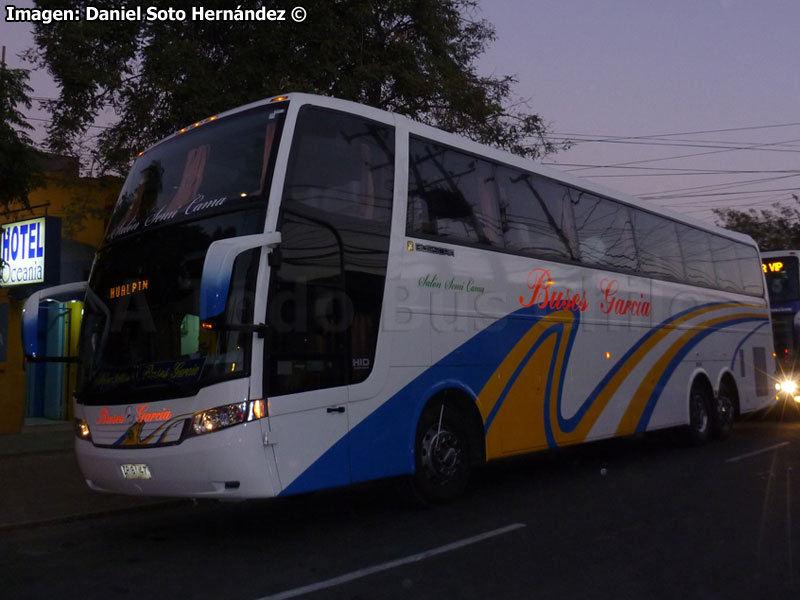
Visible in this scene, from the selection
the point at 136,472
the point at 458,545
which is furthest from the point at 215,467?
the point at 458,545

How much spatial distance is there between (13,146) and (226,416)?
16.9 feet

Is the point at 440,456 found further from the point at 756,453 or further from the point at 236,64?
the point at 236,64

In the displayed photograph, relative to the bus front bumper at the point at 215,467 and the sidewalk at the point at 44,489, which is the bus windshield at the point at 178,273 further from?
the sidewalk at the point at 44,489

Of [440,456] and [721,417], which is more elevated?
[440,456]

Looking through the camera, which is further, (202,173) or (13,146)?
(13,146)

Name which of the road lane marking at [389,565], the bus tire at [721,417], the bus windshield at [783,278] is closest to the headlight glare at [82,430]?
the road lane marking at [389,565]

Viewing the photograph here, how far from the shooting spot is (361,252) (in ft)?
25.6

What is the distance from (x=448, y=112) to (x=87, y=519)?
10.8m

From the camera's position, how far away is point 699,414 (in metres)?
14.1

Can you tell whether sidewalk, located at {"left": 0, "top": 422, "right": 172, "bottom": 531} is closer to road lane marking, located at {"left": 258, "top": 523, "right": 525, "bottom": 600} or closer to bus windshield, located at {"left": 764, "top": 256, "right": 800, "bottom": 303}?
road lane marking, located at {"left": 258, "top": 523, "right": 525, "bottom": 600}

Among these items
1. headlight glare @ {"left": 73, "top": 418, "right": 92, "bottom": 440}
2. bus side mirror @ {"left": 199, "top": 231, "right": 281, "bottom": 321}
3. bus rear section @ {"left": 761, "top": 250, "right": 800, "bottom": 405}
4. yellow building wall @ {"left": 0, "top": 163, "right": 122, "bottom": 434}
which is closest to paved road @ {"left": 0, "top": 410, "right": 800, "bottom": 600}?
headlight glare @ {"left": 73, "top": 418, "right": 92, "bottom": 440}

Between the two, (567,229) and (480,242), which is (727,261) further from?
(480,242)

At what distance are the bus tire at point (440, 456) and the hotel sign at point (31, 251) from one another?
8.64 metres

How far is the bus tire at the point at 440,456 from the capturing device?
8367 millimetres
